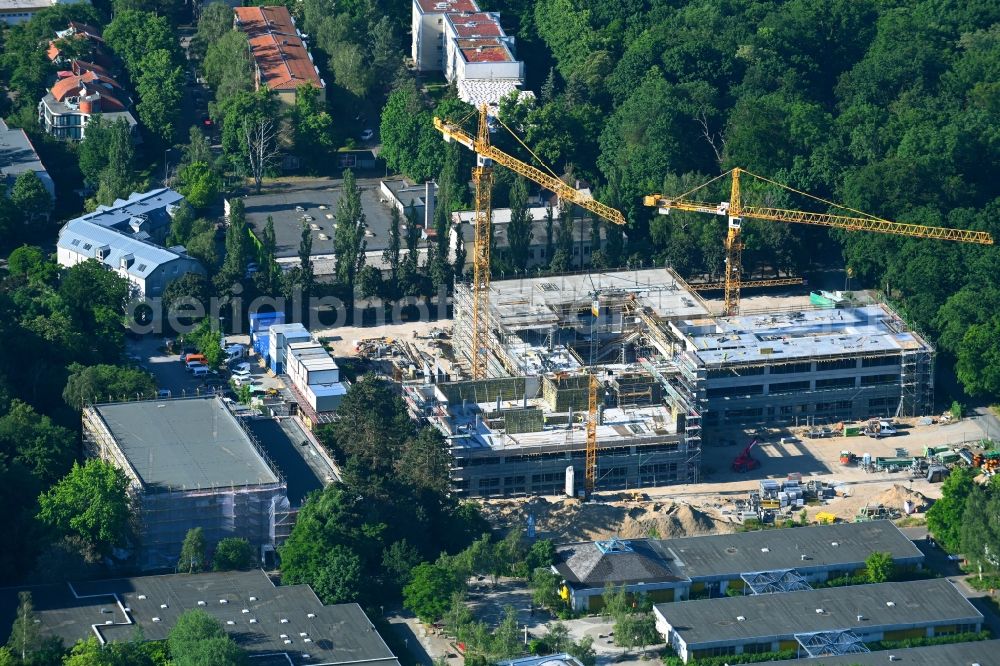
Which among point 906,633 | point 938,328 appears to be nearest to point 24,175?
point 938,328

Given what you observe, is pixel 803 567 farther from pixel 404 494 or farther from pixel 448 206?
pixel 448 206

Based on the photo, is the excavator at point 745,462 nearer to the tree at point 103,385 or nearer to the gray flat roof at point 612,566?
the gray flat roof at point 612,566

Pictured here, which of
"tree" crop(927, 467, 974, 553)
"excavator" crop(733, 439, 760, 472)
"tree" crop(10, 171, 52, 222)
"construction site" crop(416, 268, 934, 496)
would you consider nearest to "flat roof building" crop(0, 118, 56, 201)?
"tree" crop(10, 171, 52, 222)

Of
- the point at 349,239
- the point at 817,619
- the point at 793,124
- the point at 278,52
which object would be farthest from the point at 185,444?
the point at 278,52

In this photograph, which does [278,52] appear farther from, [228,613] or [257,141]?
[228,613]

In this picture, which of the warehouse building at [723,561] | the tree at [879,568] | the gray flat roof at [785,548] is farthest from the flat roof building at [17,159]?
the tree at [879,568]
